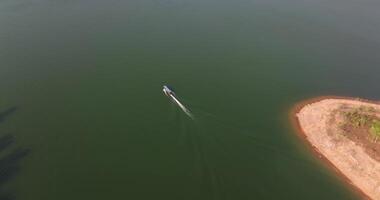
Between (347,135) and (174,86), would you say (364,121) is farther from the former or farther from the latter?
(174,86)

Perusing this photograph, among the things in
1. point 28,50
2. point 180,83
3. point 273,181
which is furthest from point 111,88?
point 273,181

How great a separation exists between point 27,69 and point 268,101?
65.4ft

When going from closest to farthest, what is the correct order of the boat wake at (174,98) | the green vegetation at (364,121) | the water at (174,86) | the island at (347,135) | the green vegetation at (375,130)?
the water at (174,86) → the island at (347,135) → the green vegetation at (375,130) → the green vegetation at (364,121) → the boat wake at (174,98)

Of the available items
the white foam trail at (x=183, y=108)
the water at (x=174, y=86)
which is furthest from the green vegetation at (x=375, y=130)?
the white foam trail at (x=183, y=108)

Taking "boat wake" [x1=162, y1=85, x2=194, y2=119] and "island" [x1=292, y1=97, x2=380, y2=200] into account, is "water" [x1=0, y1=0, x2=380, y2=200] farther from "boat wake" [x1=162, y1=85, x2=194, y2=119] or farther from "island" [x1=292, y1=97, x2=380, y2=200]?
"island" [x1=292, y1=97, x2=380, y2=200]

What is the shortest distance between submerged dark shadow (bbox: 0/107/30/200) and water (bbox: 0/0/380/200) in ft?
0.26

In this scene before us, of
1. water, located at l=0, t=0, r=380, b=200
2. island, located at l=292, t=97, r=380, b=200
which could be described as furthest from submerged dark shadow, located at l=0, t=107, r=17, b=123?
island, located at l=292, t=97, r=380, b=200

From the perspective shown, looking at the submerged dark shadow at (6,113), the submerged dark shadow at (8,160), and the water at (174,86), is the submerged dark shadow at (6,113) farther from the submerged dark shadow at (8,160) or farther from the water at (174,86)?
the submerged dark shadow at (8,160)

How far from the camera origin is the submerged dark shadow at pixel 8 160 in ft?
64.4

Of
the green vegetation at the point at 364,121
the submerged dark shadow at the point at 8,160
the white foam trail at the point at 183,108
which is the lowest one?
the submerged dark shadow at the point at 8,160

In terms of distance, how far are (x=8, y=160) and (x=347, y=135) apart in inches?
860

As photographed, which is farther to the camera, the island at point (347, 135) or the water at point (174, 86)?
the island at point (347, 135)

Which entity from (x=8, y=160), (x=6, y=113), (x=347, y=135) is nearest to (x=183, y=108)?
(x=347, y=135)

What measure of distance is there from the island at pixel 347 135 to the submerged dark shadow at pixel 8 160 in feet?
61.3
